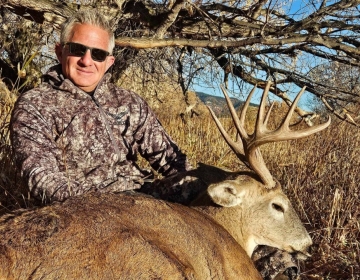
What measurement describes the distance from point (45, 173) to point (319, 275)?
7.78ft

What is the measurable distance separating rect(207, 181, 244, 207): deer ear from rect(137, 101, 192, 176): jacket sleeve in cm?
99

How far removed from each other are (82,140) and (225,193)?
1.29 metres

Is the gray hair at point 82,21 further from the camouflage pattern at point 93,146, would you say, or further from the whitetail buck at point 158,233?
the whitetail buck at point 158,233

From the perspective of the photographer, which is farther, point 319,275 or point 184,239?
point 319,275

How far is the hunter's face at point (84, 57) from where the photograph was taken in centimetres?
442

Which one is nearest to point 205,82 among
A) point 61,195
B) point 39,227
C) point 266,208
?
point 266,208

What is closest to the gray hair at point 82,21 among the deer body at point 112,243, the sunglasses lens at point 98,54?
the sunglasses lens at point 98,54

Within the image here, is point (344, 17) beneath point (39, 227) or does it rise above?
above

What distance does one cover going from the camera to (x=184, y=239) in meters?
3.07

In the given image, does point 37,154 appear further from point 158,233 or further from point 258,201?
point 258,201

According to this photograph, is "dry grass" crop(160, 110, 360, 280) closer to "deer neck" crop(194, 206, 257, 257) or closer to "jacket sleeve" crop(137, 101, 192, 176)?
"deer neck" crop(194, 206, 257, 257)

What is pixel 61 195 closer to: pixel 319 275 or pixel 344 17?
pixel 319 275

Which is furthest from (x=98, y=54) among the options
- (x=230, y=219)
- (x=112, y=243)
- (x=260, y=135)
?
(x=112, y=243)

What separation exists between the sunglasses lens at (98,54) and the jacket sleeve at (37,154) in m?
0.74
